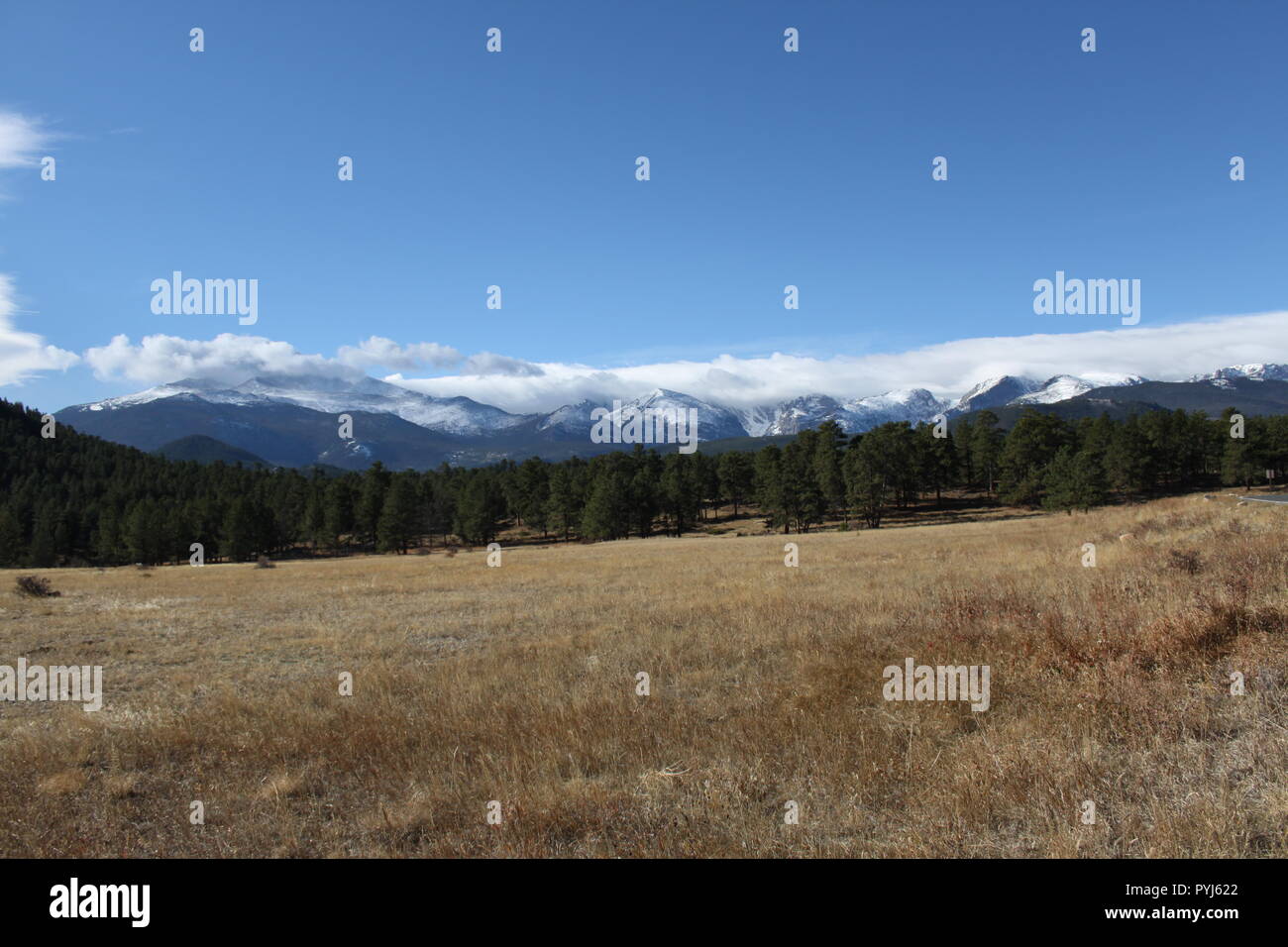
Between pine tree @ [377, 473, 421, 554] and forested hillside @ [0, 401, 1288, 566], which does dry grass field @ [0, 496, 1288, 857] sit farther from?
pine tree @ [377, 473, 421, 554]

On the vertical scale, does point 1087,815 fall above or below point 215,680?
above

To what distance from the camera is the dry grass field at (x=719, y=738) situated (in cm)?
549

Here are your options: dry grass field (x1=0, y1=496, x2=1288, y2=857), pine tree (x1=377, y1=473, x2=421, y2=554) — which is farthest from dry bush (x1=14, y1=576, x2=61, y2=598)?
pine tree (x1=377, y1=473, x2=421, y2=554)

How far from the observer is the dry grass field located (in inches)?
216

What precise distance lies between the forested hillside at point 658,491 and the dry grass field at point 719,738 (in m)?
73.7

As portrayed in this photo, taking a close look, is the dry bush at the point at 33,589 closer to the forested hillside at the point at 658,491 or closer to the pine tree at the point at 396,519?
the pine tree at the point at 396,519

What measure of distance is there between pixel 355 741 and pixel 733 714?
454 centimetres

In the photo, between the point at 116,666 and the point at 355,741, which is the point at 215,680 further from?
the point at 355,741

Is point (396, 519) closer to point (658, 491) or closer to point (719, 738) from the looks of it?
point (658, 491)

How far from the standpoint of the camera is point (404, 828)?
591 cm

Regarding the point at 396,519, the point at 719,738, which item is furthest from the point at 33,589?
the point at 396,519

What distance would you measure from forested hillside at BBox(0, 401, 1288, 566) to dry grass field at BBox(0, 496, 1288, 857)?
73685 mm
